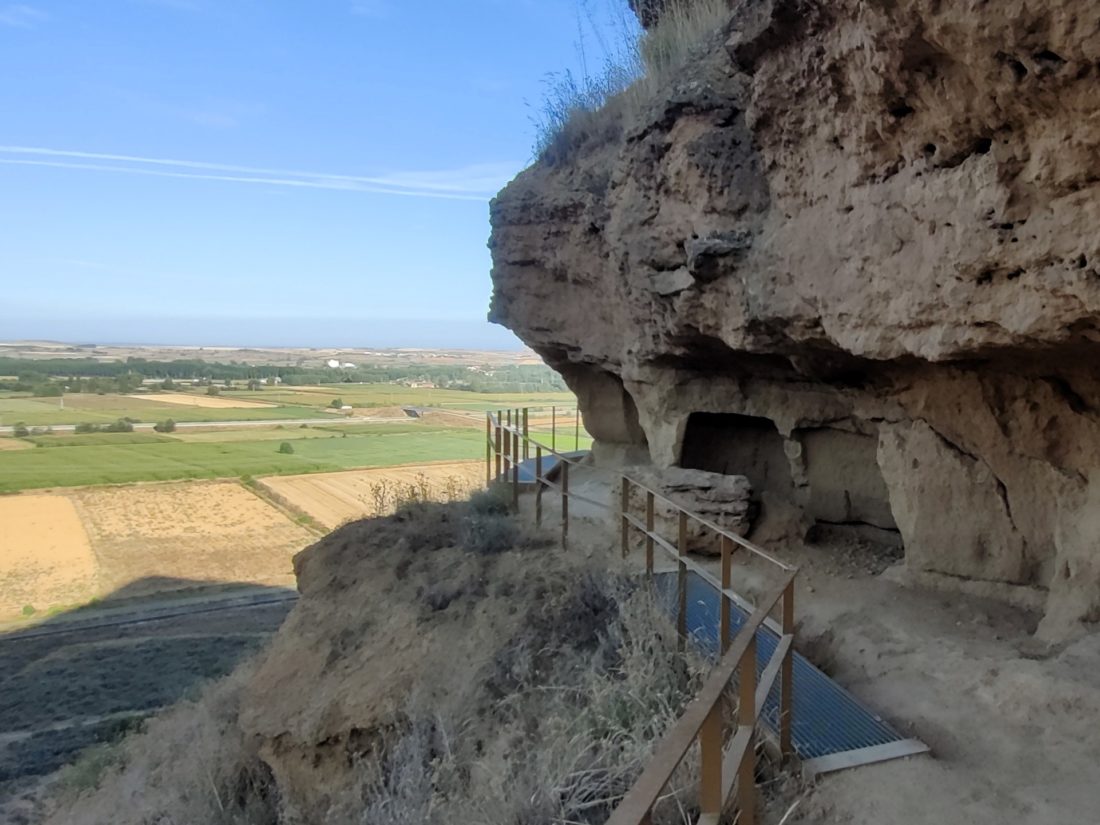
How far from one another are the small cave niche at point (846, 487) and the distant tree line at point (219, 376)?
5815 centimetres

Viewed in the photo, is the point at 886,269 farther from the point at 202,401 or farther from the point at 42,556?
the point at 202,401

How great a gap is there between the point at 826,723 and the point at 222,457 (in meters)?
46.5

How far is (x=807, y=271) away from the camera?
5.54 metres

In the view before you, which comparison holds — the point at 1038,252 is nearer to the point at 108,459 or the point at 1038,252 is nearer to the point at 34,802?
the point at 34,802

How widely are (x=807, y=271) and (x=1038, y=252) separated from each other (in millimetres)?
1824

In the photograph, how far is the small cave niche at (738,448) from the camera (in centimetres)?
920

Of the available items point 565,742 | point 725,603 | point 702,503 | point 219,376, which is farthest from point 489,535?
point 219,376

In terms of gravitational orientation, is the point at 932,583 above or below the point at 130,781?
above

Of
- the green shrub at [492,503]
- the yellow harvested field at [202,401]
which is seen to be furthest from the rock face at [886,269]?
the yellow harvested field at [202,401]

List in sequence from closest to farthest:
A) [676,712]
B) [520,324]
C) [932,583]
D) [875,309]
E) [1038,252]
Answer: [1038,252] → [676,712] → [875,309] → [932,583] → [520,324]

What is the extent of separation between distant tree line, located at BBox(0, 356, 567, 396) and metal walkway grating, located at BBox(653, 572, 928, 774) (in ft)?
202

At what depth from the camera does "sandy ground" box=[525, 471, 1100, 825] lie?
10.9 feet

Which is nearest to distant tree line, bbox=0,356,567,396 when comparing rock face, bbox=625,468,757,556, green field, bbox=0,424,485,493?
green field, bbox=0,424,485,493

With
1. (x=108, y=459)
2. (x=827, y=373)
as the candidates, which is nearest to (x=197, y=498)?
(x=108, y=459)
